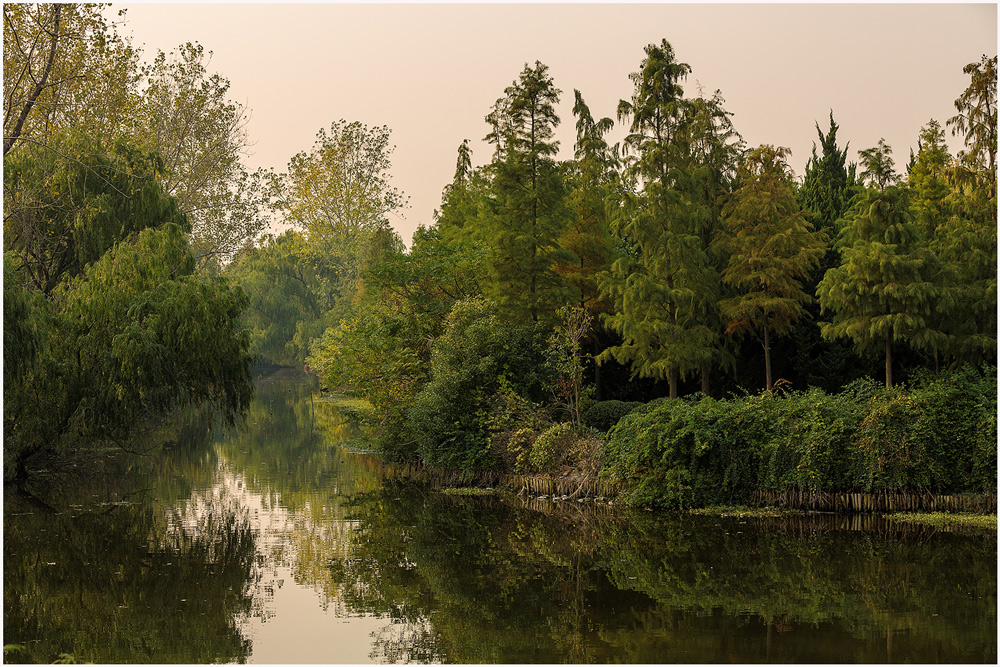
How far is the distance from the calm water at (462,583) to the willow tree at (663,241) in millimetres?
7248

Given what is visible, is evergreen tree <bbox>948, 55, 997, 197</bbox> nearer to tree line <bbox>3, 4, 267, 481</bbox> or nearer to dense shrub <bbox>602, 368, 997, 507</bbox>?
dense shrub <bbox>602, 368, 997, 507</bbox>

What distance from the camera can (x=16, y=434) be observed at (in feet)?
75.7

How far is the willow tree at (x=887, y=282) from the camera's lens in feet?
84.2

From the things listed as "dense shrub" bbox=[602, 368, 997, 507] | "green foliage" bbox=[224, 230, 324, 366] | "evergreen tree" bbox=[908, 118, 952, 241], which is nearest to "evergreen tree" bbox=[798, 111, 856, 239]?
"evergreen tree" bbox=[908, 118, 952, 241]

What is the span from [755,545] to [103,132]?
75.0 feet

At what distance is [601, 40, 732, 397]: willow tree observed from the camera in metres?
27.4

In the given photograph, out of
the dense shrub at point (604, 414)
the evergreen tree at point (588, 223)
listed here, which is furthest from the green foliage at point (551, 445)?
the evergreen tree at point (588, 223)

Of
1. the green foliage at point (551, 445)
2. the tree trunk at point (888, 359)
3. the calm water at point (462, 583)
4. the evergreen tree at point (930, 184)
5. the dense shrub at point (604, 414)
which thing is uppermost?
the evergreen tree at point (930, 184)

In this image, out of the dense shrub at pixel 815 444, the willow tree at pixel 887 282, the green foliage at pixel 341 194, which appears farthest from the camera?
the green foliage at pixel 341 194

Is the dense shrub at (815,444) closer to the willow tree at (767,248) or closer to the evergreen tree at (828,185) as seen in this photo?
the willow tree at (767,248)

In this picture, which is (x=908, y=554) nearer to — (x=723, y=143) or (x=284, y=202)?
(x=723, y=143)

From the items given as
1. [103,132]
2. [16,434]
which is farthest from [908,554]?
[103,132]

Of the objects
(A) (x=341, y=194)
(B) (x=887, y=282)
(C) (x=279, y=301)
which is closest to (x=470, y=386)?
(B) (x=887, y=282)

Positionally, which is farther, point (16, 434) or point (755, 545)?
point (16, 434)
